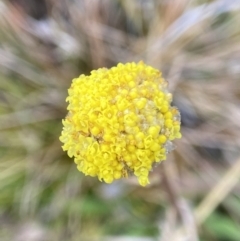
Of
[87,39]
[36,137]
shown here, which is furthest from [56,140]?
[87,39]

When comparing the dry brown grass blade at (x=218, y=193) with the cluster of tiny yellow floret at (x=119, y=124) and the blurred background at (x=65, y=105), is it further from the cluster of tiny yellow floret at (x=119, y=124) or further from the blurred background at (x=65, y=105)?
the cluster of tiny yellow floret at (x=119, y=124)

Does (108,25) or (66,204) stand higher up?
(108,25)

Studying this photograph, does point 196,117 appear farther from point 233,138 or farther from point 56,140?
point 56,140

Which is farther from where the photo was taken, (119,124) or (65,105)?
(65,105)

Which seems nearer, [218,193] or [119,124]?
[119,124]

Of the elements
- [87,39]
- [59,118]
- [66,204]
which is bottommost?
[66,204]

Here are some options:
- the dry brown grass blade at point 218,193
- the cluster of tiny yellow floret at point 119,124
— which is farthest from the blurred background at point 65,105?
the cluster of tiny yellow floret at point 119,124
